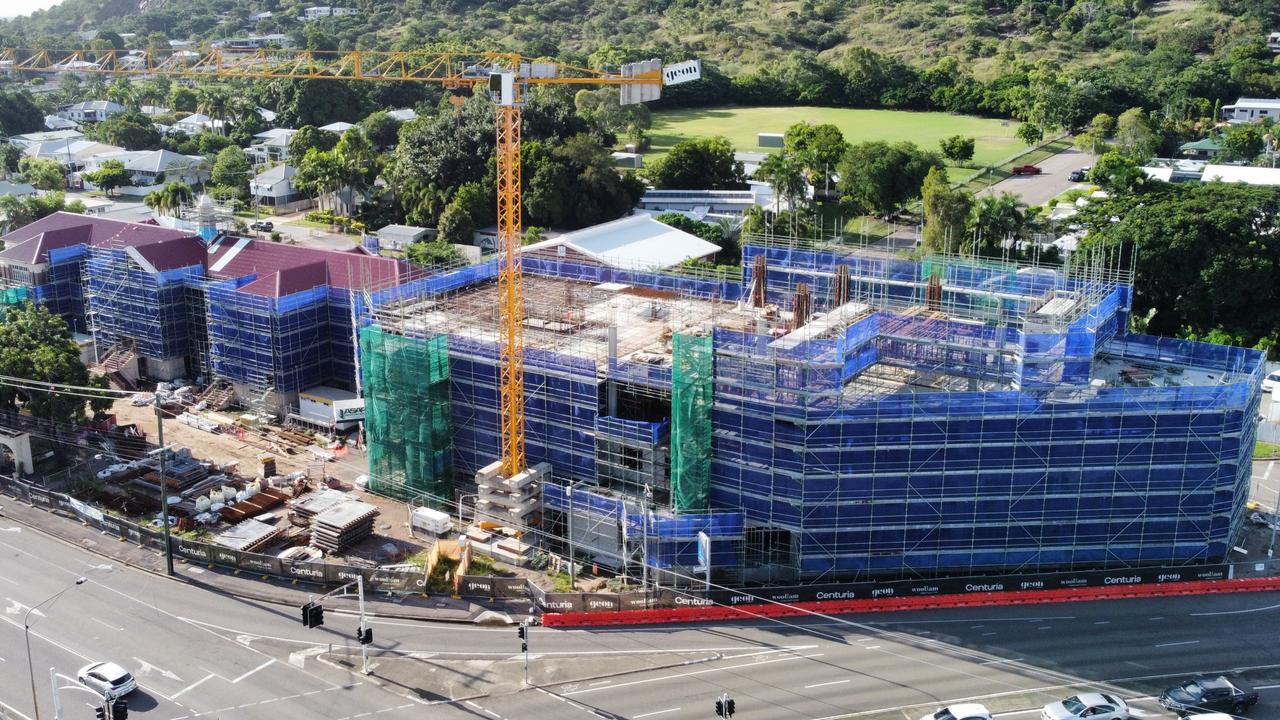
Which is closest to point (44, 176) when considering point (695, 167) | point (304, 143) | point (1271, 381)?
point (304, 143)

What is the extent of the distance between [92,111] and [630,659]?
174 m

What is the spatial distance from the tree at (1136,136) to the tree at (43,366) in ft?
389

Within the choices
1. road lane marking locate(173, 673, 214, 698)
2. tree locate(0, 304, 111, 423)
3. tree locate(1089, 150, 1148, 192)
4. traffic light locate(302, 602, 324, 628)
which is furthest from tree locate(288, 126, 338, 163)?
road lane marking locate(173, 673, 214, 698)

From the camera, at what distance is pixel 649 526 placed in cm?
5481

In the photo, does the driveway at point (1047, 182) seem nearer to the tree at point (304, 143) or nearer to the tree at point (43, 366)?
the tree at point (304, 143)

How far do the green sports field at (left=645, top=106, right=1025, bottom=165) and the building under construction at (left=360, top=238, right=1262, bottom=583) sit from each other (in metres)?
101

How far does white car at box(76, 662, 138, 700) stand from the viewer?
153ft

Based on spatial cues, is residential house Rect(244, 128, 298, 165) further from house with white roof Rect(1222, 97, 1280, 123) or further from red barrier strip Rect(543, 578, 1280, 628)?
house with white roof Rect(1222, 97, 1280, 123)

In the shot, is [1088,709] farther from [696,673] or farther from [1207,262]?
[1207,262]

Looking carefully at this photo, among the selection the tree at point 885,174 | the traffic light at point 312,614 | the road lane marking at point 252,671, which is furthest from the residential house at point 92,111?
the traffic light at point 312,614

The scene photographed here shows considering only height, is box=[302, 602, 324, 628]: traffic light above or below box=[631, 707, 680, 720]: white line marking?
above

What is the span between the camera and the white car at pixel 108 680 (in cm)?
4678

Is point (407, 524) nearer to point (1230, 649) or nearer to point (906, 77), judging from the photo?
point (1230, 649)

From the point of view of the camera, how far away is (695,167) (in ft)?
444
